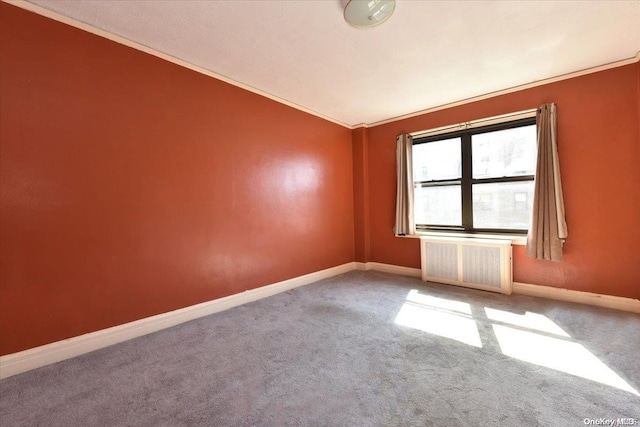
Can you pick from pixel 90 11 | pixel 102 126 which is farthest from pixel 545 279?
pixel 90 11

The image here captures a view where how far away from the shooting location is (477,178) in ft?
12.3

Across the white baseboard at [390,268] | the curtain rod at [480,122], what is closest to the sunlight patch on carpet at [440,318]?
the white baseboard at [390,268]

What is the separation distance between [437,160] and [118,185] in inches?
158

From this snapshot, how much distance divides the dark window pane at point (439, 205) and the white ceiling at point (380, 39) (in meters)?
1.46

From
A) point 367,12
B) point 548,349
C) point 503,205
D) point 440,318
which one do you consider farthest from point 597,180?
point 367,12

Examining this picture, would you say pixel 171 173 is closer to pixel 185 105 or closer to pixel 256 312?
pixel 185 105

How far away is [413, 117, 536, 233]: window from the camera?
11.2 ft

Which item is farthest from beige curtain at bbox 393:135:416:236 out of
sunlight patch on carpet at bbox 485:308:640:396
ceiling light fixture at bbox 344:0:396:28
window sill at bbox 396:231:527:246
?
ceiling light fixture at bbox 344:0:396:28

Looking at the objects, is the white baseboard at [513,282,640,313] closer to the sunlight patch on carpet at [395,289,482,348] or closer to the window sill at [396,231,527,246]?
the window sill at [396,231,527,246]

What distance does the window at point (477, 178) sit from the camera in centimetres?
341

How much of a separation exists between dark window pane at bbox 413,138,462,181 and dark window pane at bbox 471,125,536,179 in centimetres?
24

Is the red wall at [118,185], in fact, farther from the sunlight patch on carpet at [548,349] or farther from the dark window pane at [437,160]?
the sunlight patch on carpet at [548,349]

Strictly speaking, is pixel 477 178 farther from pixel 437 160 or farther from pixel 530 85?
pixel 530 85

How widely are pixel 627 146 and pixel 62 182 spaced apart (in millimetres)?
5150
